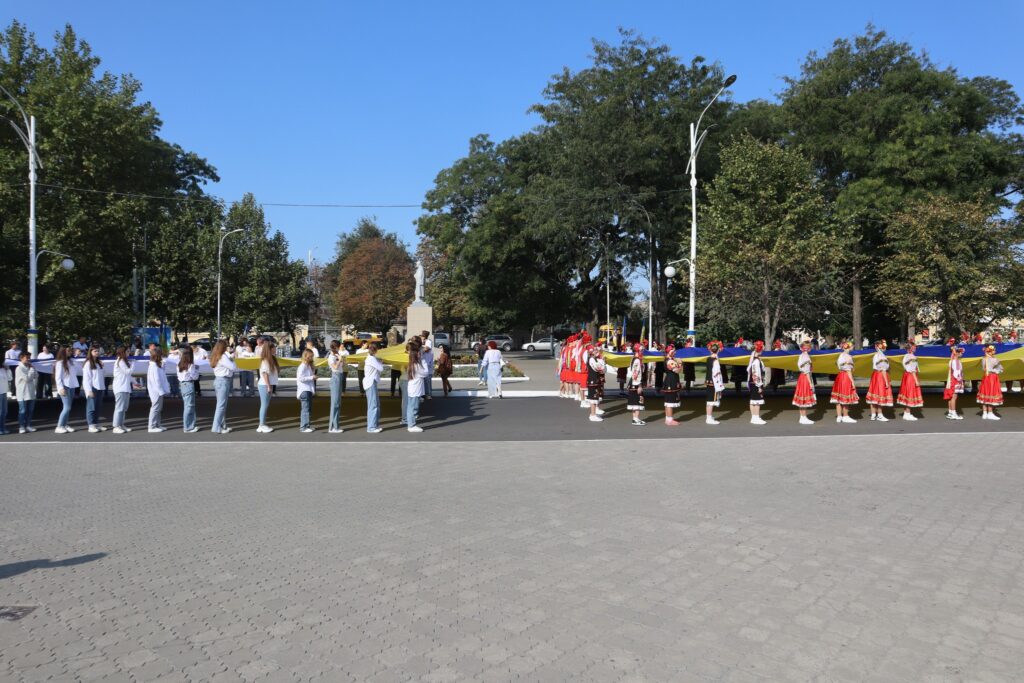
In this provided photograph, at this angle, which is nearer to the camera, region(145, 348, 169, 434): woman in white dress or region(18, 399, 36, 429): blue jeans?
region(18, 399, 36, 429): blue jeans

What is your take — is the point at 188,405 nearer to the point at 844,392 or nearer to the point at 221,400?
the point at 221,400

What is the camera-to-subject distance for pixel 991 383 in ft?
57.0

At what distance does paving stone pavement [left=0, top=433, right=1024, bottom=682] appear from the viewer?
4395 mm

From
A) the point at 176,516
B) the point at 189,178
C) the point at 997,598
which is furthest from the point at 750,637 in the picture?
the point at 189,178

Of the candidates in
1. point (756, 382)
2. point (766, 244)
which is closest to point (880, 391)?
point (756, 382)

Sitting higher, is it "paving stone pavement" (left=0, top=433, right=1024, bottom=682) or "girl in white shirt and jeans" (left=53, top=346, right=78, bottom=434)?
"girl in white shirt and jeans" (left=53, top=346, right=78, bottom=434)

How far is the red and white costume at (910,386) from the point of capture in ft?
56.3

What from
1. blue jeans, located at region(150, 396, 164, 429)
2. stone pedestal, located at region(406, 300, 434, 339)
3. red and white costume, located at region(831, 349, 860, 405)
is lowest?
blue jeans, located at region(150, 396, 164, 429)

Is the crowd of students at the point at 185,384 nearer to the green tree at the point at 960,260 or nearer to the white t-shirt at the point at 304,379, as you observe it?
the white t-shirt at the point at 304,379

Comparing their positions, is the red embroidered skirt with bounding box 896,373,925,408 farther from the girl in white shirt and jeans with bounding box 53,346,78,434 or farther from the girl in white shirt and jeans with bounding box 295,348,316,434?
the girl in white shirt and jeans with bounding box 53,346,78,434

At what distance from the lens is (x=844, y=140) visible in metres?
36.6

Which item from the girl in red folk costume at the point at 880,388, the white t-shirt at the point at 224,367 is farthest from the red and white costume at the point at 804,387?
the white t-shirt at the point at 224,367

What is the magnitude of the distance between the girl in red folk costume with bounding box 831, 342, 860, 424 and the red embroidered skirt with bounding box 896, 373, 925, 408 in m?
1.25

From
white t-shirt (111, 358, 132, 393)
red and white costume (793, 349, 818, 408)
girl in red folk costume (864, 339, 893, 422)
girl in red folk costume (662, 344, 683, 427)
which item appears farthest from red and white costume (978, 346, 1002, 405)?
white t-shirt (111, 358, 132, 393)
